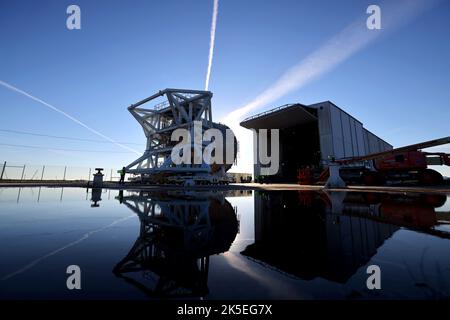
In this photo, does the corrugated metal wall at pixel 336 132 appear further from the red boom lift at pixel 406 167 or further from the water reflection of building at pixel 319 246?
the water reflection of building at pixel 319 246

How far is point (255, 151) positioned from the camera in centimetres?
3738

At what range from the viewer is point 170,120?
112ft

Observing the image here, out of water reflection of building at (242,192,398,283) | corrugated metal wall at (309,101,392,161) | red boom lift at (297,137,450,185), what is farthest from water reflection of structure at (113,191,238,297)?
corrugated metal wall at (309,101,392,161)

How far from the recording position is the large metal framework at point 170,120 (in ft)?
82.9

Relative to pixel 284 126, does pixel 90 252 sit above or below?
below

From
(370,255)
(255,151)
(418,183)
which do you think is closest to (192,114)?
(255,151)

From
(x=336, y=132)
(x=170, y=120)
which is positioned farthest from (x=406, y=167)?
(x=170, y=120)

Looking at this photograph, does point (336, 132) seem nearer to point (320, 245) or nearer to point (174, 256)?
point (320, 245)

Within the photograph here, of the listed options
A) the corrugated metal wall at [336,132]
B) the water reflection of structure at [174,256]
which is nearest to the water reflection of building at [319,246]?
the water reflection of structure at [174,256]

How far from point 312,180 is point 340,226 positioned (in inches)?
827

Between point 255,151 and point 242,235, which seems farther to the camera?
point 255,151

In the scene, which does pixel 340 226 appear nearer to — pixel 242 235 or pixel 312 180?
pixel 242 235

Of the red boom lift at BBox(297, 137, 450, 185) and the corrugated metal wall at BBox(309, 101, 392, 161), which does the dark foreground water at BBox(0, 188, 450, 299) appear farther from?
the corrugated metal wall at BBox(309, 101, 392, 161)
